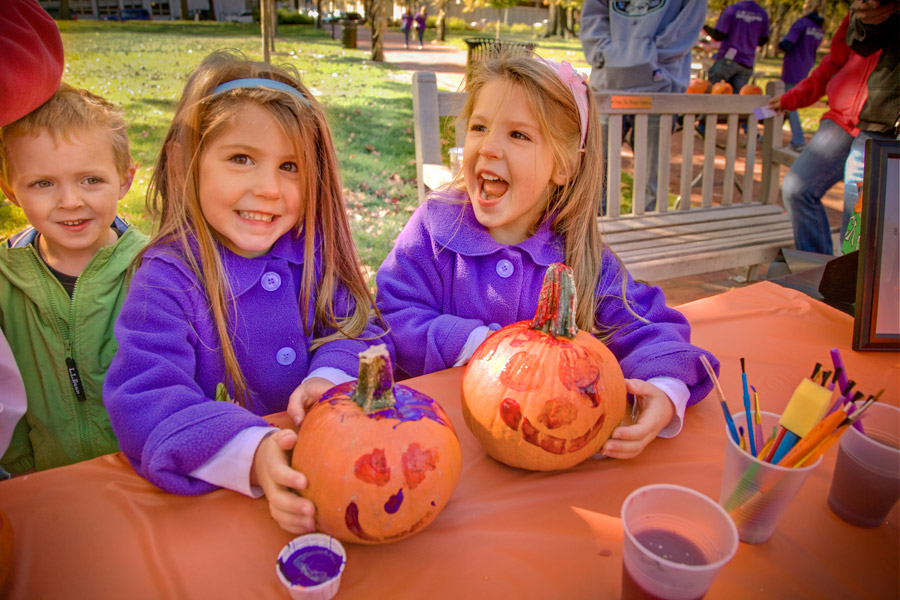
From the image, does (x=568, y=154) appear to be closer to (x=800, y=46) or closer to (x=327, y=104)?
(x=327, y=104)

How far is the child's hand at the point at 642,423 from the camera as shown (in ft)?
3.83

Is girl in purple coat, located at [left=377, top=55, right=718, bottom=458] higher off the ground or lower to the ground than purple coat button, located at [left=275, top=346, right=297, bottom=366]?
higher

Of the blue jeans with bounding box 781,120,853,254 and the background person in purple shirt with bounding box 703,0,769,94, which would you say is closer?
the blue jeans with bounding box 781,120,853,254

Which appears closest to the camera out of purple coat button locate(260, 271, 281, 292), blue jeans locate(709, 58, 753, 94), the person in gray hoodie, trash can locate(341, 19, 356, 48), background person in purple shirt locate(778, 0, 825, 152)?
purple coat button locate(260, 271, 281, 292)

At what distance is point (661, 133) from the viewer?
374 cm

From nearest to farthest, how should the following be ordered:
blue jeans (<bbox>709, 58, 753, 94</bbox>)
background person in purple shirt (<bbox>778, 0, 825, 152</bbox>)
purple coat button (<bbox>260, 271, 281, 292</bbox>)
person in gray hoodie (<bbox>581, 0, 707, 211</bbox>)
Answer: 1. purple coat button (<bbox>260, 271, 281, 292</bbox>)
2. person in gray hoodie (<bbox>581, 0, 707, 211</bbox>)
3. blue jeans (<bbox>709, 58, 753, 94</bbox>)
4. background person in purple shirt (<bbox>778, 0, 825, 152</bbox>)

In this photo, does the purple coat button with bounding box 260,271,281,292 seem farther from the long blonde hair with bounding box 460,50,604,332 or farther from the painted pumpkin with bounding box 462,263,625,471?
the long blonde hair with bounding box 460,50,604,332

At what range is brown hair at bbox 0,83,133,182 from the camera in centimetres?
151

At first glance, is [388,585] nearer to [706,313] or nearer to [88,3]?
[706,313]

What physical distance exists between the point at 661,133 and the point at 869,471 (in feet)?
10.4

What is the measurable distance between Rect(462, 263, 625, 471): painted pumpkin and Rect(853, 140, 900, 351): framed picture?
102 centimetres

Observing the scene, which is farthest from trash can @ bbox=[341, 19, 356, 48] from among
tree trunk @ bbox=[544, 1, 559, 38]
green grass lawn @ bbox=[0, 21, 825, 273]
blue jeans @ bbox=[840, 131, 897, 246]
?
tree trunk @ bbox=[544, 1, 559, 38]

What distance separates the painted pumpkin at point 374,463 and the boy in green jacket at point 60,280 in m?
1.05

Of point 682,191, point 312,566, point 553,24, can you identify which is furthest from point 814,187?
point 553,24
